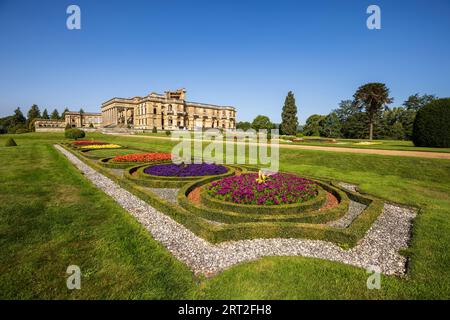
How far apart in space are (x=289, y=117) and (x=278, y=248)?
6554cm

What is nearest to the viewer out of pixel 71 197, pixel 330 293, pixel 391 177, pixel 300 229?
pixel 330 293

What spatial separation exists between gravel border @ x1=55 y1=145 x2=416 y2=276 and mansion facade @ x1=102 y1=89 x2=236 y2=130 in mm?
69659

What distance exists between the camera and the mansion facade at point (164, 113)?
7612 centimetres

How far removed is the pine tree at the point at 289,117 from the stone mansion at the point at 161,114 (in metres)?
34.5

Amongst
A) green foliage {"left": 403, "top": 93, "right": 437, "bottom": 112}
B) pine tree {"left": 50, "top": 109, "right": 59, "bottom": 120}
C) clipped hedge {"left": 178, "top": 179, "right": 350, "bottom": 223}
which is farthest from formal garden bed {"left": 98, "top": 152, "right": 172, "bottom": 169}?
pine tree {"left": 50, "top": 109, "right": 59, "bottom": 120}

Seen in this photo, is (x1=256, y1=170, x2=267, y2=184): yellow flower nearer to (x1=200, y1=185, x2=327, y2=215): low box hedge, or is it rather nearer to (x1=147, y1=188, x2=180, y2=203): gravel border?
(x1=200, y1=185, x2=327, y2=215): low box hedge

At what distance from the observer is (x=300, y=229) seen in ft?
21.5

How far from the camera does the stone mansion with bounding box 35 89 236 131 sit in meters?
76.2

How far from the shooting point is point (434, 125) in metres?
22.2

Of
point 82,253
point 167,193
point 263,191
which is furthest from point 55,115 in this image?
point 263,191

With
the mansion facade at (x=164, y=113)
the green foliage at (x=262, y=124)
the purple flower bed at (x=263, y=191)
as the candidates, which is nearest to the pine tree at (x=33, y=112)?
the mansion facade at (x=164, y=113)
